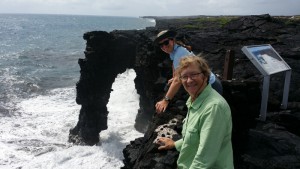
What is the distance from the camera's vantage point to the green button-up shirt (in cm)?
373

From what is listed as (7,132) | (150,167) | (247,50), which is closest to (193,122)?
(150,167)

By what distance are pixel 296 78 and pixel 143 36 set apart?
19071 mm

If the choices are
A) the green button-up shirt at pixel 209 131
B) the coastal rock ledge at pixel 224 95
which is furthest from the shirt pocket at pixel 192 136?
the coastal rock ledge at pixel 224 95

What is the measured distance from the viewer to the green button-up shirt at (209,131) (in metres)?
3.73

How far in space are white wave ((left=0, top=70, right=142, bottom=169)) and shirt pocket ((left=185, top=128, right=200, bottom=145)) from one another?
21342 millimetres

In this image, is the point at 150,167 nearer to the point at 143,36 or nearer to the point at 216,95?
the point at 216,95

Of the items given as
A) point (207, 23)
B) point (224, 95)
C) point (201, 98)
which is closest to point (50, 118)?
point (207, 23)

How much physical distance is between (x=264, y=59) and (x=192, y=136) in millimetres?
5702

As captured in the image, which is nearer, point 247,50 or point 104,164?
point 247,50

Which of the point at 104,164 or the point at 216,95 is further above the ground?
the point at 216,95

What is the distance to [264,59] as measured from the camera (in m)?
9.06

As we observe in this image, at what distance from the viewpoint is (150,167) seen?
22.1 ft

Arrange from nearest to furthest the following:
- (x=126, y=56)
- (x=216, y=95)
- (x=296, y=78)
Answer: (x=216, y=95), (x=296, y=78), (x=126, y=56)

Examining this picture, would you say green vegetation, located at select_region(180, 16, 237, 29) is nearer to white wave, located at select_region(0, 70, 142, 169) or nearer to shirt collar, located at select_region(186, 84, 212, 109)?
white wave, located at select_region(0, 70, 142, 169)
